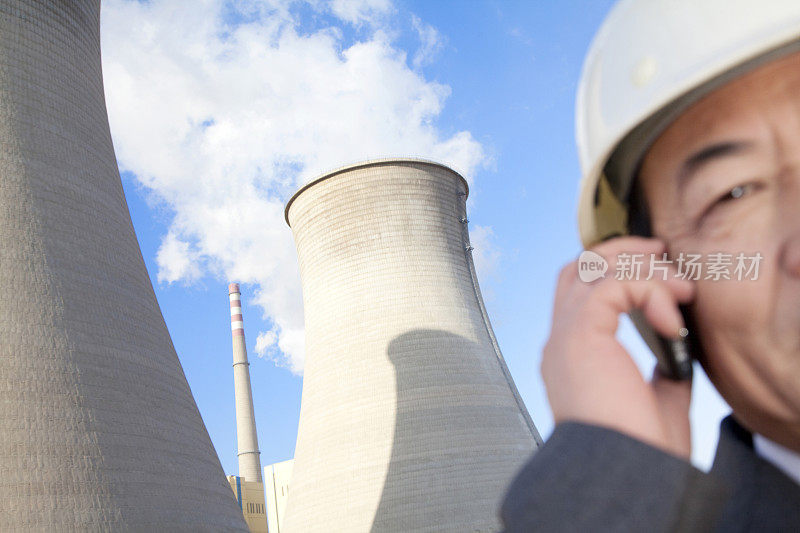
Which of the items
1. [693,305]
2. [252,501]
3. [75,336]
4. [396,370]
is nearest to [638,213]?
[693,305]

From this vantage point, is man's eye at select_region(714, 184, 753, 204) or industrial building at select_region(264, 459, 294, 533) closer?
man's eye at select_region(714, 184, 753, 204)

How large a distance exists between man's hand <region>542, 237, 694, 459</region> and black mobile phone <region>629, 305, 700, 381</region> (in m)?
0.01

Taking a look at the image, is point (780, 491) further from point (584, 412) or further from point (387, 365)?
point (387, 365)

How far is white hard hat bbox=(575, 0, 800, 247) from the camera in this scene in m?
0.61

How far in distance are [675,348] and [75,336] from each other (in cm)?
462

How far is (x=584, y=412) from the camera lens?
61cm

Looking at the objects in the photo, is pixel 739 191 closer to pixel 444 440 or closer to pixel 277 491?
pixel 444 440

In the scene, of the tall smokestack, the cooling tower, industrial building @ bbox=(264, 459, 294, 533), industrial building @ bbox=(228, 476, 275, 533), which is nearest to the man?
the cooling tower

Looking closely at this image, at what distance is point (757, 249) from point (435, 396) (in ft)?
25.6

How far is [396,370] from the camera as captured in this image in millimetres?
8398

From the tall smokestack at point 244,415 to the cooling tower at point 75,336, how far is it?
1266 centimetres

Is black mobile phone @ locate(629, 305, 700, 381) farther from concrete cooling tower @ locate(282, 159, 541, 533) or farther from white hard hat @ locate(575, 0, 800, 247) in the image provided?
concrete cooling tower @ locate(282, 159, 541, 533)

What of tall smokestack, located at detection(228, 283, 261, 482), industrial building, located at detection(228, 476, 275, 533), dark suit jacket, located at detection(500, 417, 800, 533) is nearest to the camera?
dark suit jacket, located at detection(500, 417, 800, 533)

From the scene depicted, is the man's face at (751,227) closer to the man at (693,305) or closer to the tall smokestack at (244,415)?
the man at (693,305)
